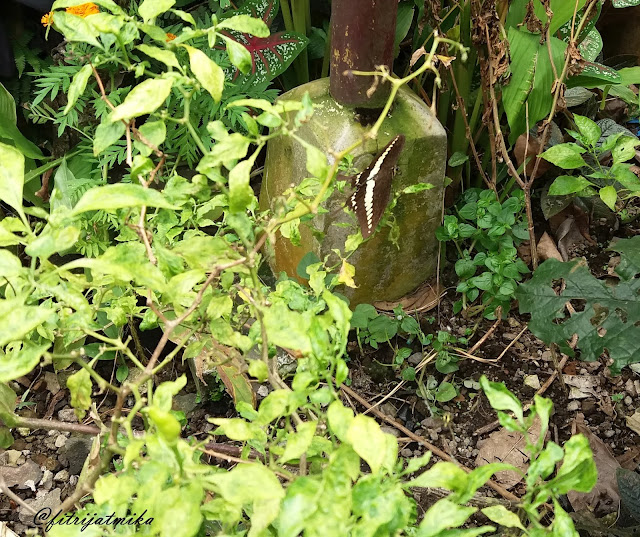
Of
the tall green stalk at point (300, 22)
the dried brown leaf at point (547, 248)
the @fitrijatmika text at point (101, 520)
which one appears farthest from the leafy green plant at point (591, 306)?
the tall green stalk at point (300, 22)

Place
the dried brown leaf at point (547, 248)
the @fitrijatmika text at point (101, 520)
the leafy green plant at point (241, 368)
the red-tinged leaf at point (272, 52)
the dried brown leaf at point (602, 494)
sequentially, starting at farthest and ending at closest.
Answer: the dried brown leaf at point (547, 248) → the red-tinged leaf at point (272, 52) → the dried brown leaf at point (602, 494) → the @fitrijatmika text at point (101, 520) → the leafy green plant at point (241, 368)

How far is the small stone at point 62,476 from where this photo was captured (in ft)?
4.52

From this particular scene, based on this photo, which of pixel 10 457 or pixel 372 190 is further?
pixel 10 457

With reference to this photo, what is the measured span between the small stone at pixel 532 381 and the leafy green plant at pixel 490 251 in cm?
17

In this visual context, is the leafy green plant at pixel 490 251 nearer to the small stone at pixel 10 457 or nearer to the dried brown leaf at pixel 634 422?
the dried brown leaf at pixel 634 422

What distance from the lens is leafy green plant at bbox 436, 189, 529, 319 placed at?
1.47m

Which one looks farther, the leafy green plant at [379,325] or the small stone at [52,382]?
the small stone at [52,382]

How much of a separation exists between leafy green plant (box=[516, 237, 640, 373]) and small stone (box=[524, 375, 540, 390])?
0.30m

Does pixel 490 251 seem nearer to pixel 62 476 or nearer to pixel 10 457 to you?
pixel 62 476

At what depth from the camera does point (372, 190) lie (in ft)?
3.44

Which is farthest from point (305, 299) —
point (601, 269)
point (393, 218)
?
point (601, 269)

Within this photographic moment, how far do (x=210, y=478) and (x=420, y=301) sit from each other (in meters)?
1.19

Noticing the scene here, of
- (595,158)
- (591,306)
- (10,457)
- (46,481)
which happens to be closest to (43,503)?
(46,481)

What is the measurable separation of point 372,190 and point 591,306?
497mm
